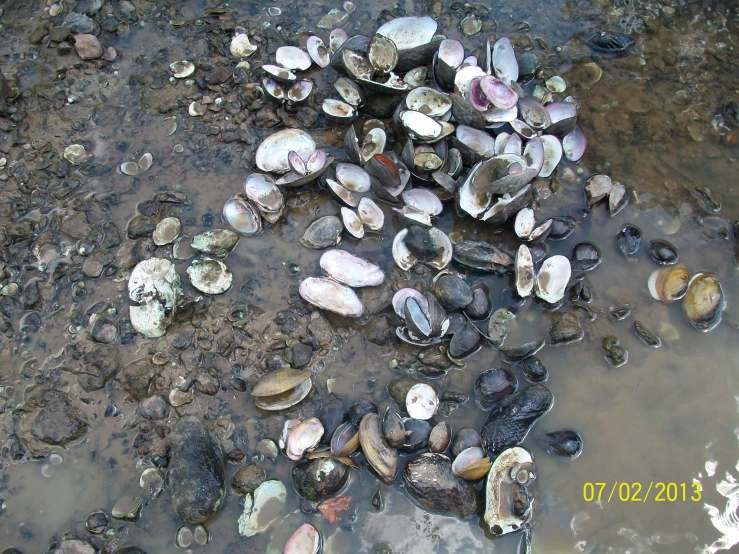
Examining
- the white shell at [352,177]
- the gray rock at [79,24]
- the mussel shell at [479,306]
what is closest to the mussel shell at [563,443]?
the mussel shell at [479,306]

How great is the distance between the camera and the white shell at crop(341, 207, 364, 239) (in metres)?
3.93

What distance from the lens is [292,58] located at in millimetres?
4574

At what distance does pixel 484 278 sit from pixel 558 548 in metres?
1.73

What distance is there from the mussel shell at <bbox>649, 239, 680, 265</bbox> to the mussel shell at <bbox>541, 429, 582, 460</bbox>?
4.83 ft

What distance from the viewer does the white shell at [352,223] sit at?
3932 mm

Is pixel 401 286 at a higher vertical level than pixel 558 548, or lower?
higher

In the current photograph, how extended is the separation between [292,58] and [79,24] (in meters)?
1.91

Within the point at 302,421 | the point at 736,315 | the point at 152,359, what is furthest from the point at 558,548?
the point at 152,359

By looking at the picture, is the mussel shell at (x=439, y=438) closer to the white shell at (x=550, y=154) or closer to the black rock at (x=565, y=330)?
the black rock at (x=565, y=330)

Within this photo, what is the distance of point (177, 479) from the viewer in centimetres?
311

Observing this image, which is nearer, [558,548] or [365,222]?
[558,548]

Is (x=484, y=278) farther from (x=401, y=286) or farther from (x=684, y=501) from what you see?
(x=684, y=501)

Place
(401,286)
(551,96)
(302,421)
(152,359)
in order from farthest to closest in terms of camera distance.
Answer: (551,96) < (401,286) < (152,359) < (302,421)

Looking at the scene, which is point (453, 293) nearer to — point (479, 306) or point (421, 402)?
point (479, 306)
